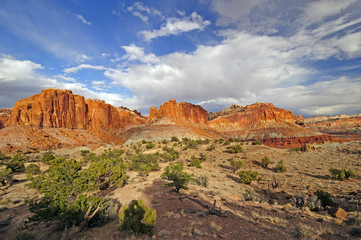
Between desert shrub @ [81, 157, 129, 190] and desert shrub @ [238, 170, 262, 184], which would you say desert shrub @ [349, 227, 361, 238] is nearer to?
desert shrub @ [238, 170, 262, 184]

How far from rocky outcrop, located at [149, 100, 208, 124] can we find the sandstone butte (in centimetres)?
2762

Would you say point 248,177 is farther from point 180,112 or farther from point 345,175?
point 180,112

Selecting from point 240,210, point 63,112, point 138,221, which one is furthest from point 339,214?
point 63,112

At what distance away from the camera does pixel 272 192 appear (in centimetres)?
1251

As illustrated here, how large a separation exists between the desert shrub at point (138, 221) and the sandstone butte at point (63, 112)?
7528cm

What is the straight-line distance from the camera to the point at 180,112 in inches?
3642

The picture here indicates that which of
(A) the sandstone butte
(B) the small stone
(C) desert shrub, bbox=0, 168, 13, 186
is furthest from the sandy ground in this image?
(A) the sandstone butte

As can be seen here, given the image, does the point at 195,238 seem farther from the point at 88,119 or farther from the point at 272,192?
the point at 88,119

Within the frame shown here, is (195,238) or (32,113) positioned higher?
(32,113)

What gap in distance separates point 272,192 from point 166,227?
10414mm

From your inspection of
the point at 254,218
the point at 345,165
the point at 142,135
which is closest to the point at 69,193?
the point at 254,218

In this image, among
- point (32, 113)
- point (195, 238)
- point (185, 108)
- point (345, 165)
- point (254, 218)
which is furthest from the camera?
point (185, 108)

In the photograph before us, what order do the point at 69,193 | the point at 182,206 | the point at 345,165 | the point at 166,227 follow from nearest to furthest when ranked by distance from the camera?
the point at 166,227
the point at 69,193
the point at 182,206
the point at 345,165

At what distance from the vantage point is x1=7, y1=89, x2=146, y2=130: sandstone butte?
2296 inches
